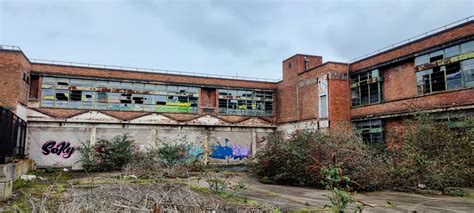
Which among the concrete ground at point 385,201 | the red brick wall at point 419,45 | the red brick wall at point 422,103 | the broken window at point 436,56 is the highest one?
the red brick wall at point 419,45

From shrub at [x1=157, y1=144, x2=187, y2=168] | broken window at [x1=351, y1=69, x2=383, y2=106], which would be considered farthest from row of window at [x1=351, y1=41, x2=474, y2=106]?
shrub at [x1=157, y1=144, x2=187, y2=168]

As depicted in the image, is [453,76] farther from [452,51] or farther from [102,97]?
[102,97]

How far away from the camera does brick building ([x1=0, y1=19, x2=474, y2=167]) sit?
55.4 feet

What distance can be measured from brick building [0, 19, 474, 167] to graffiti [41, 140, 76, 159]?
Answer: 0.06m

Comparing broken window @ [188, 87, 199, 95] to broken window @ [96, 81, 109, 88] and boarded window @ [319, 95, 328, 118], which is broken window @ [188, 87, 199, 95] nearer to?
broken window @ [96, 81, 109, 88]

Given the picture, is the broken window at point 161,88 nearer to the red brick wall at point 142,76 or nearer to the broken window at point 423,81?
the red brick wall at point 142,76

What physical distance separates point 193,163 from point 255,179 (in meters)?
4.78

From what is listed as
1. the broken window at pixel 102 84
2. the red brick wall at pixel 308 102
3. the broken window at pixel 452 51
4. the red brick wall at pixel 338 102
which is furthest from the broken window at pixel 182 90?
the broken window at pixel 452 51

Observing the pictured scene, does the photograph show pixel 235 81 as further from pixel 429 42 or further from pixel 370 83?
pixel 429 42

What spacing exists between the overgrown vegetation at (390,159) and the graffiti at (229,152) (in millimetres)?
11329

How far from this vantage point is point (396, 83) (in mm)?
19172

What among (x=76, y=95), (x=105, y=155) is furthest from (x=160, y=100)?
(x=105, y=155)

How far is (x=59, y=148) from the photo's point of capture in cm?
2161

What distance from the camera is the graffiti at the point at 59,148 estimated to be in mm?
21250
